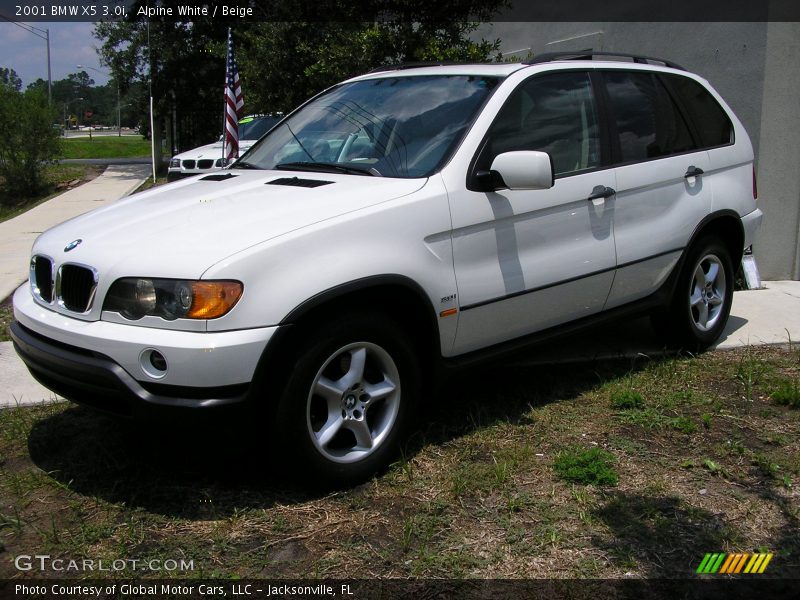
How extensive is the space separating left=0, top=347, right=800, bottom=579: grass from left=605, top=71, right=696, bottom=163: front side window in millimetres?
1452

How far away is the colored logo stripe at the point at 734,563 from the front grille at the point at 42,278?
2.92 metres

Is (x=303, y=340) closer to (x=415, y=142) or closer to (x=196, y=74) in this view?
(x=415, y=142)

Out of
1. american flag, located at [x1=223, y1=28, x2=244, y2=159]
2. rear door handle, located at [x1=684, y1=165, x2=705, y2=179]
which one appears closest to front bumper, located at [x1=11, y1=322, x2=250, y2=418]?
rear door handle, located at [x1=684, y1=165, x2=705, y2=179]

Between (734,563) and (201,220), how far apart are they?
8.32ft

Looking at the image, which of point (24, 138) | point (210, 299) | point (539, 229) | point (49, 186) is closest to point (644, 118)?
point (539, 229)

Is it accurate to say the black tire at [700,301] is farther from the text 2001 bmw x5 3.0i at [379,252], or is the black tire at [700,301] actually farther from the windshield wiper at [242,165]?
the windshield wiper at [242,165]

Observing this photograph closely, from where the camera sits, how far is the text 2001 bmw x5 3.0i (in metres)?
3.22

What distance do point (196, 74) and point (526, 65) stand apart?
20.5 meters

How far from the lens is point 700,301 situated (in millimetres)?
5473

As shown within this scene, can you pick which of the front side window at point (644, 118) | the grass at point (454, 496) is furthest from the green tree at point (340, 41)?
the grass at point (454, 496)

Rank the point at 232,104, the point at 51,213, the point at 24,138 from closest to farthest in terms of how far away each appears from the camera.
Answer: the point at 232,104, the point at 51,213, the point at 24,138

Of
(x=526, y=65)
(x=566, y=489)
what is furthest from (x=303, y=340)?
(x=526, y=65)

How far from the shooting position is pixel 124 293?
331cm

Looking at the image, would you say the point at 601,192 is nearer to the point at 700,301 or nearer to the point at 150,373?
the point at 700,301
